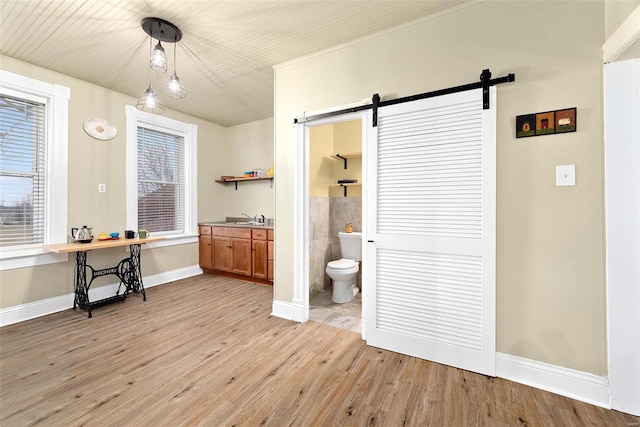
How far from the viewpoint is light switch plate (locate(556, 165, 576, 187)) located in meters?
1.69

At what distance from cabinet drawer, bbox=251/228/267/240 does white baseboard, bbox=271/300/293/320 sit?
1215mm

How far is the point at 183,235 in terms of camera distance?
4328 millimetres

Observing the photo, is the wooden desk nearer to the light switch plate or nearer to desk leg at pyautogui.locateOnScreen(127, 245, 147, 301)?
desk leg at pyautogui.locateOnScreen(127, 245, 147, 301)

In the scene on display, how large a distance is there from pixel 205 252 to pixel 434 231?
12.1 ft

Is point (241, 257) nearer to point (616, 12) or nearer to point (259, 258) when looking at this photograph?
point (259, 258)

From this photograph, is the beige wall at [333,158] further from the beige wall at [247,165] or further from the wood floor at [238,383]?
the wood floor at [238,383]

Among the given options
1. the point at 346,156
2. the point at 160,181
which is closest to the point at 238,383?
the point at 346,156

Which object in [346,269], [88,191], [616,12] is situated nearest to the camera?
[616,12]

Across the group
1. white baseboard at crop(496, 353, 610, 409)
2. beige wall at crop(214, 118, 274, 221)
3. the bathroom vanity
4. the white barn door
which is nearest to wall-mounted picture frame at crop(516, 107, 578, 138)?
the white barn door

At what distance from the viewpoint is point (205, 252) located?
4496 mm

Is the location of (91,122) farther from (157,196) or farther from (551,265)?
(551,265)

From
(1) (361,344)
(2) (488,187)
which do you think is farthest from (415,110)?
(1) (361,344)

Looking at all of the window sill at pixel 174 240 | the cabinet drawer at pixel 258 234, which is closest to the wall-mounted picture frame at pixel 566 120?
the cabinet drawer at pixel 258 234

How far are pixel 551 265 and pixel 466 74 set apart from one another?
1.40 m
